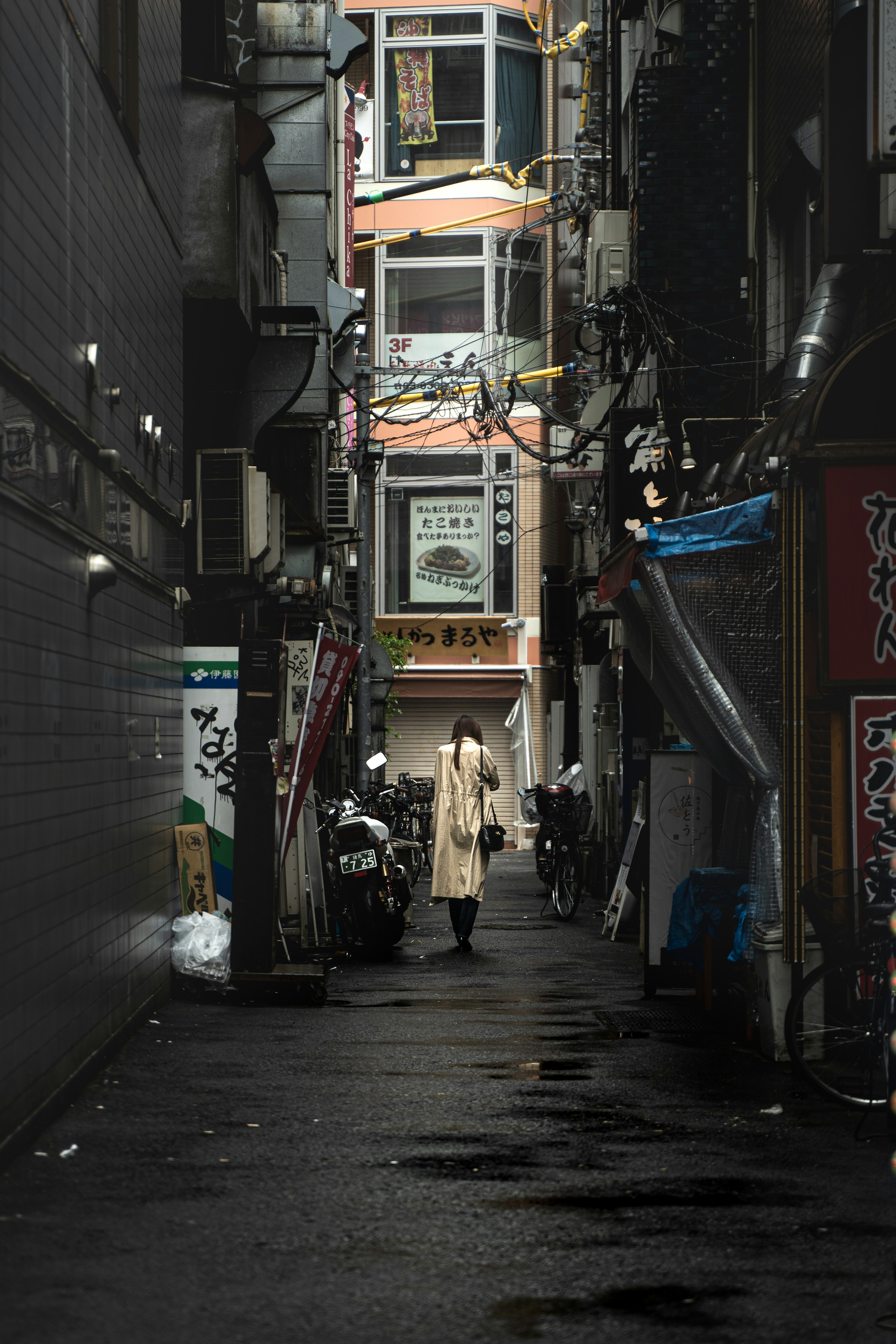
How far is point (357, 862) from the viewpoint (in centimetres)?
1456

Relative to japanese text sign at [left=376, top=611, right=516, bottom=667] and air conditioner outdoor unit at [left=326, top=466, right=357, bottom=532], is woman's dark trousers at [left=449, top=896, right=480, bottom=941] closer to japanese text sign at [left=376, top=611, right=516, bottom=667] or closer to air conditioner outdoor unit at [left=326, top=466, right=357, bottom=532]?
air conditioner outdoor unit at [left=326, top=466, right=357, bottom=532]

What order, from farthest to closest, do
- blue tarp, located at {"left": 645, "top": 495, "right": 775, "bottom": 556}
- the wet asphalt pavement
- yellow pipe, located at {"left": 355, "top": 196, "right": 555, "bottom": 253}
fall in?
yellow pipe, located at {"left": 355, "top": 196, "right": 555, "bottom": 253} → blue tarp, located at {"left": 645, "top": 495, "right": 775, "bottom": 556} → the wet asphalt pavement

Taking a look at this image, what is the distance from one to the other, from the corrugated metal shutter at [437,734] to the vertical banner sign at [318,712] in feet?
73.8

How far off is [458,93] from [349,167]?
40.7 ft

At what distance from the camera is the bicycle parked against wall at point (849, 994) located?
7.64 metres

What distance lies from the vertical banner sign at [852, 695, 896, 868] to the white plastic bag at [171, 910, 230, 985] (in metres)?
4.83

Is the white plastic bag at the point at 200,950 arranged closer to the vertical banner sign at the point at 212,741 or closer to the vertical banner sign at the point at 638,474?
the vertical banner sign at the point at 212,741

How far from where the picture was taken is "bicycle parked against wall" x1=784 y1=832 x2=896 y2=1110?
301 inches

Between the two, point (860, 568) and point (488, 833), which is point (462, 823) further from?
point (860, 568)

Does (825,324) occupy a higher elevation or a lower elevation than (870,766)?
higher

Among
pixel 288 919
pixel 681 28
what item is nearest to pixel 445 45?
pixel 681 28

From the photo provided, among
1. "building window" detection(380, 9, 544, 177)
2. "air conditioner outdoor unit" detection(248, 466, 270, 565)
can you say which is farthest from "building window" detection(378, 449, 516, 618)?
"air conditioner outdoor unit" detection(248, 466, 270, 565)

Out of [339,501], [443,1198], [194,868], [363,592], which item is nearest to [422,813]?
[363,592]

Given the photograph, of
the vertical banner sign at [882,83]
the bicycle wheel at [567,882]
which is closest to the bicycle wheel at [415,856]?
the bicycle wheel at [567,882]
